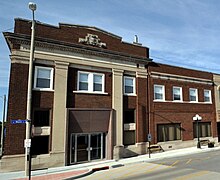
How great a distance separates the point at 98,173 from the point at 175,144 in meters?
11.4

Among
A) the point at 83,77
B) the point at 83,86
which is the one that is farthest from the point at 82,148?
the point at 83,77

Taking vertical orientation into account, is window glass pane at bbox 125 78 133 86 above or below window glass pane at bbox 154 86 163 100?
above

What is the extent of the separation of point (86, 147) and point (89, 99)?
390 centimetres

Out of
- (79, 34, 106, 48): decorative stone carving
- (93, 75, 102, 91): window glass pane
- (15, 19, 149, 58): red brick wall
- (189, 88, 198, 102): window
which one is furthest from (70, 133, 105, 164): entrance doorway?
(189, 88, 198, 102): window

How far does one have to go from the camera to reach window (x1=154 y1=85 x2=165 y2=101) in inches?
833

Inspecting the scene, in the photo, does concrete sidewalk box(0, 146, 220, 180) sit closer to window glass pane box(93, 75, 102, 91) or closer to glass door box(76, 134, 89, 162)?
glass door box(76, 134, 89, 162)

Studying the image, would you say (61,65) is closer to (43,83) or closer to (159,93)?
(43,83)

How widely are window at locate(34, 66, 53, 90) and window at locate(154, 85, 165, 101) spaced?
35.6ft

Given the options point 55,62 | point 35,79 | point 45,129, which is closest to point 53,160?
point 45,129

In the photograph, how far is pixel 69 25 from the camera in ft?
55.3

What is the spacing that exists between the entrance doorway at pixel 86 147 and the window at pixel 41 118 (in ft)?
7.84

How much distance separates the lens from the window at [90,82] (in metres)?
16.8

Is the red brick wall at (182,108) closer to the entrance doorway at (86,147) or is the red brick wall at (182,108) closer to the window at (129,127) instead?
the window at (129,127)

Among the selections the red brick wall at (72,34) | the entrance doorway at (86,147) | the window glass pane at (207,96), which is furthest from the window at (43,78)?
the window glass pane at (207,96)
